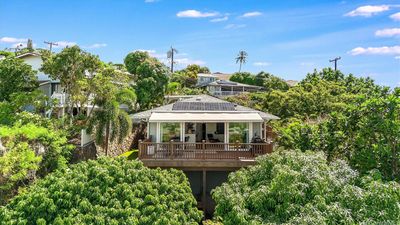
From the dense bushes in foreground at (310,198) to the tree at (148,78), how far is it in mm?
22402

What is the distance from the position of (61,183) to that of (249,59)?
9719cm

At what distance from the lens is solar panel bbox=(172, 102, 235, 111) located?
2257 cm

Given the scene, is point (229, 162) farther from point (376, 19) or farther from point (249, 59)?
point (249, 59)

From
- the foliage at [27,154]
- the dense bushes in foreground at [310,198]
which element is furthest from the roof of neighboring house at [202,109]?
the dense bushes in foreground at [310,198]

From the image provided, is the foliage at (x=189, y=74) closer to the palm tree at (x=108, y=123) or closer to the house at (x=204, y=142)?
the palm tree at (x=108, y=123)

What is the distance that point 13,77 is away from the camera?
88.6 feet

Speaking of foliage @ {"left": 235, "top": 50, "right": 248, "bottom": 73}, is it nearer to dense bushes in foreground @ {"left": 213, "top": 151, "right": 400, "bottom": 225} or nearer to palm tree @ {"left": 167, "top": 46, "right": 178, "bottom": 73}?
palm tree @ {"left": 167, "top": 46, "right": 178, "bottom": 73}

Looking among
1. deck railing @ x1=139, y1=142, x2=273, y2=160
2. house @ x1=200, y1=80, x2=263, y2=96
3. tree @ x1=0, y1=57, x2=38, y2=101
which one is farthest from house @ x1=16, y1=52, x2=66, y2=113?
house @ x1=200, y1=80, x2=263, y2=96

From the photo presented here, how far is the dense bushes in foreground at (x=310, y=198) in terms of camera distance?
972cm

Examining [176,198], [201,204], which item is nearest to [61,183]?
[176,198]

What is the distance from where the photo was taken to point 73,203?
1208 cm

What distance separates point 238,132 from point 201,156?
397cm

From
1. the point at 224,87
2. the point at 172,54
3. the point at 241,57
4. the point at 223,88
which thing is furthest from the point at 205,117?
the point at 241,57

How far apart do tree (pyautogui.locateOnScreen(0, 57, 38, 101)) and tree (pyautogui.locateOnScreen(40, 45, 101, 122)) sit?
167 inches
